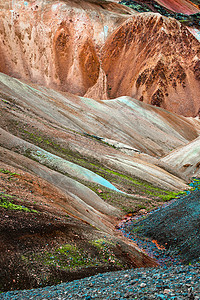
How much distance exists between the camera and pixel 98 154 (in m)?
35.2

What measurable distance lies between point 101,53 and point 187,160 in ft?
152

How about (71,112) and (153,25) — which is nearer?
(71,112)

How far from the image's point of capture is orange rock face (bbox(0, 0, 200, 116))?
244ft

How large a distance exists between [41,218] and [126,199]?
1482cm

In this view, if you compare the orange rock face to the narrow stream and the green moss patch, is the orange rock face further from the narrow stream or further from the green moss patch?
the green moss patch

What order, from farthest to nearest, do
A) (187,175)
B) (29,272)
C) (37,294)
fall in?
(187,175) → (29,272) → (37,294)

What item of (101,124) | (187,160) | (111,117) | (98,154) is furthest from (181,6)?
(98,154)

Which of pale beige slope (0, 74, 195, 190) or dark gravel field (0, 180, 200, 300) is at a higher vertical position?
dark gravel field (0, 180, 200, 300)

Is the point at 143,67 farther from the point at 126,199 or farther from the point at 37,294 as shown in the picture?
the point at 37,294

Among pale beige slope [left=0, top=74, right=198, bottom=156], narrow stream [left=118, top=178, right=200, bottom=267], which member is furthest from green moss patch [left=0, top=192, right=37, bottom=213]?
pale beige slope [left=0, top=74, right=198, bottom=156]

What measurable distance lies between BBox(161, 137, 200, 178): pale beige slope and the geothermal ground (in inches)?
Result: 8.0

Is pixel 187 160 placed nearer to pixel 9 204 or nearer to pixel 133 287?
pixel 9 204

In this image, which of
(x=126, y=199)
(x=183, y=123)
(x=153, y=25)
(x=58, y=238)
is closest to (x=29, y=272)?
(x=58, y=238)

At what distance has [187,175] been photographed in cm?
4331
